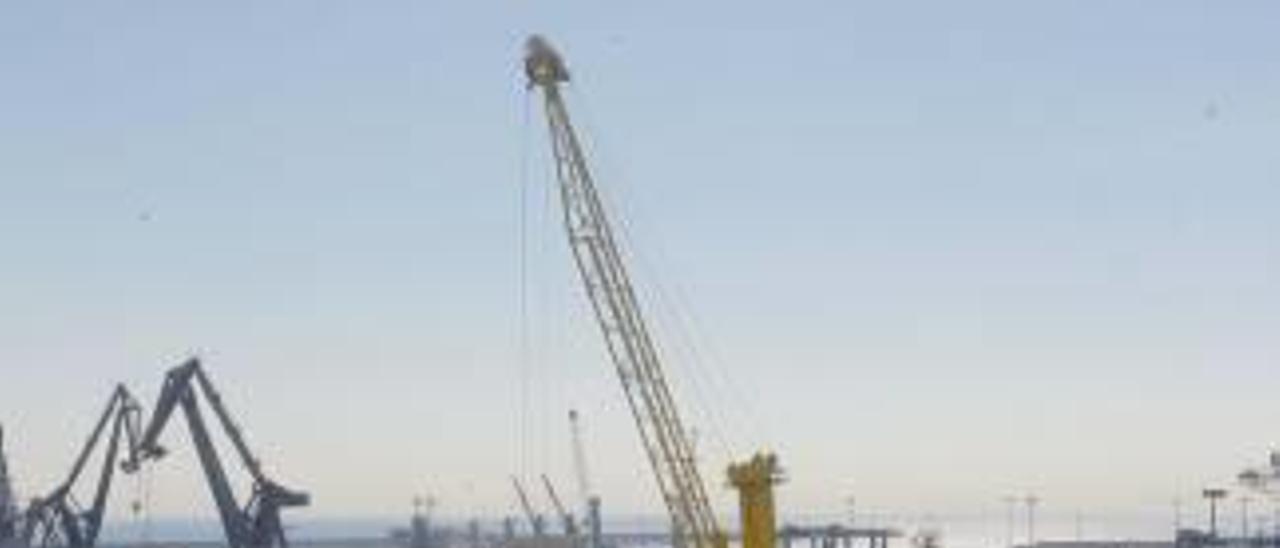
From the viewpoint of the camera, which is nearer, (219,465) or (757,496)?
Result: (757,496)

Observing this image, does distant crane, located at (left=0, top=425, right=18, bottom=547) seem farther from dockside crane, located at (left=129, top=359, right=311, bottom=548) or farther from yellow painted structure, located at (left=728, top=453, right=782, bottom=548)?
yellow painted structure, located at (left=728, top=453, right=782, bottom=548)

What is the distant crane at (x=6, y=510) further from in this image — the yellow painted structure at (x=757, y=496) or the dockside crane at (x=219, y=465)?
the yellow painted structure at (x=757, y=496)

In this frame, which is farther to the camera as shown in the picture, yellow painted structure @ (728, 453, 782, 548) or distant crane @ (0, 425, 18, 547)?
distant crane @ (0, 425, 18, 547)

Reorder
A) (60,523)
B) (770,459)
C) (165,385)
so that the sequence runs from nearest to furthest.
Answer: (770,459) < (165,385) < (60,523)

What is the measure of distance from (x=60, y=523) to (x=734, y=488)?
105195 millimetres

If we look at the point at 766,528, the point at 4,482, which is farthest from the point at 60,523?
the point at 766,528

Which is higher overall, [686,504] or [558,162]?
[558,162]

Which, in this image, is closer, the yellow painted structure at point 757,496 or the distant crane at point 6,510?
the yellow painted structure at point 757,496

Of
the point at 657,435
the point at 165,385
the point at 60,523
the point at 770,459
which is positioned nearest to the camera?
the point at 770,459

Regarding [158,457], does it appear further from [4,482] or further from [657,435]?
[657,435]

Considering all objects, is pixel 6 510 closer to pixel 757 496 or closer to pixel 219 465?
pixel 219 465

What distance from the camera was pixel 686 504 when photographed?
110m

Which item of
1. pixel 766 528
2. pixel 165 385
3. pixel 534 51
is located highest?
pixel 534 51

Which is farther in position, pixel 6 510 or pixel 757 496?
pixel 6 510
